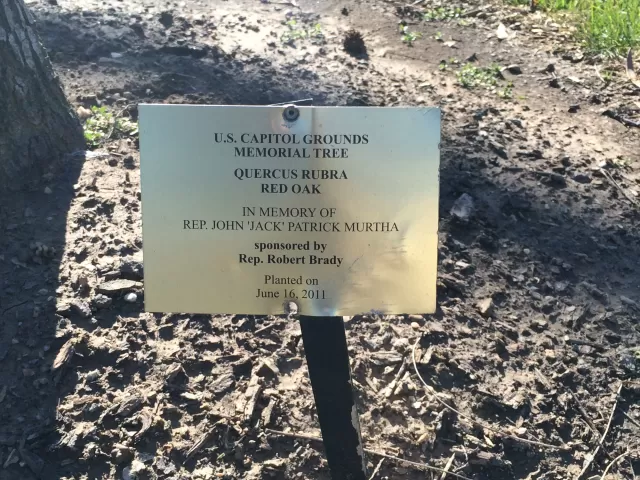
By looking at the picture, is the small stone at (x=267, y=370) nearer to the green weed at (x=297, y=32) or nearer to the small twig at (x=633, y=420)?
the small twig at (x=633, y=420)

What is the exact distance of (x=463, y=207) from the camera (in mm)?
3113

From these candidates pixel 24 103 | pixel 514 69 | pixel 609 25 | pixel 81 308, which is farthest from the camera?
pixel 609 25

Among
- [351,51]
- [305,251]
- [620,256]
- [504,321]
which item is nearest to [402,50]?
[351,51]

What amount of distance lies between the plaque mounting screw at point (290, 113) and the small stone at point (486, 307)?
4.82ft

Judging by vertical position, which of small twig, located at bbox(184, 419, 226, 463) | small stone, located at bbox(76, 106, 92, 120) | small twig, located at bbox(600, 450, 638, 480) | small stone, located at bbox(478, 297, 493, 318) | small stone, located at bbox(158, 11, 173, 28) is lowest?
small twig, located at bbox(600, 450, 638, 480)

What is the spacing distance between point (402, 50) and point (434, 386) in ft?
10.9

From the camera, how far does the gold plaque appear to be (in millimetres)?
1498

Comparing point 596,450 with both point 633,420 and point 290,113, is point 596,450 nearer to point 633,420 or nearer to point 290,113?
point 633,420

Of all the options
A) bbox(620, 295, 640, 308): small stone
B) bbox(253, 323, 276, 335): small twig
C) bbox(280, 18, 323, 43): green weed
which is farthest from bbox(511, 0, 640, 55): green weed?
bbox(253, 323, 276, 335): small twig

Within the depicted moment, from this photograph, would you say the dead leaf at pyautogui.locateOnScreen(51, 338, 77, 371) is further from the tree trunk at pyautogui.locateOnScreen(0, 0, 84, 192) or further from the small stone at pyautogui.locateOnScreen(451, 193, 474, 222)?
the small stone at pyautogui.locateOnScreen(451, 193, 474, 222)

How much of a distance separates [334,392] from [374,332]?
33.6 inches

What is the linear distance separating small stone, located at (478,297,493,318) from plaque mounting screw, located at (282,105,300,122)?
1.47m

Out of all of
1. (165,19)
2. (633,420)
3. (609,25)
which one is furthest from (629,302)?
(165,19)

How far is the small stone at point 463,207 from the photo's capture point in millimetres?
3066
